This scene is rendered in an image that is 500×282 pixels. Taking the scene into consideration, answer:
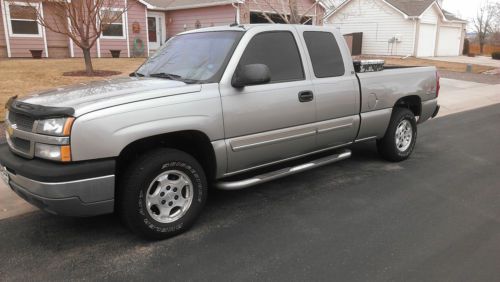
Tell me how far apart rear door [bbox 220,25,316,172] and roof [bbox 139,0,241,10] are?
60.1 ft

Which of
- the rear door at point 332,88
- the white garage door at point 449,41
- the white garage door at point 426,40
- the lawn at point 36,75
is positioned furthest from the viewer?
the white garage door at point 449,41

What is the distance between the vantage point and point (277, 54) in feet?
15.6

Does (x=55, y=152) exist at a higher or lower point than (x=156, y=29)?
lower

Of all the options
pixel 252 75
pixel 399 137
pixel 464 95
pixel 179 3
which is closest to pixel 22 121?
pixel 252 75

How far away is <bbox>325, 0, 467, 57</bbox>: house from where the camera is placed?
100 ft

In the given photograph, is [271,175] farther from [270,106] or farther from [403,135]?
[403,135]

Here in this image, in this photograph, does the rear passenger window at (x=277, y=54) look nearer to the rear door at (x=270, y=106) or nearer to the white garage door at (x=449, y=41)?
the rear door at (x=270, y=106)

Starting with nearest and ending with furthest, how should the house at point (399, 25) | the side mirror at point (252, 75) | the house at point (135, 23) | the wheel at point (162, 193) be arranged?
1. the wheel at point (162, 193)
2. the side mirror at point (252, 75)
3. the house at point (135, 23)
4. the house at point (399, 25)

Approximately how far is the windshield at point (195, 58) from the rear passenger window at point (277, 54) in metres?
0.20

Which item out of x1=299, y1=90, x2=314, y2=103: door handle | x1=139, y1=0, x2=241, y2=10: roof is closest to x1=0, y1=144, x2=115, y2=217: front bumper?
x1=299, y1=90, x2=314, y2=103: door handle

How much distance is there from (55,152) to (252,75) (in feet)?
5.93

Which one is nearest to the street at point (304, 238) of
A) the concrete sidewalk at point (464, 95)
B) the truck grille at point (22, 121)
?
the truck grille at point (22, 121)

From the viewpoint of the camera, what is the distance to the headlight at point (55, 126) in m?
3.29

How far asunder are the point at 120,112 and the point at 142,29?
68.9 ft
